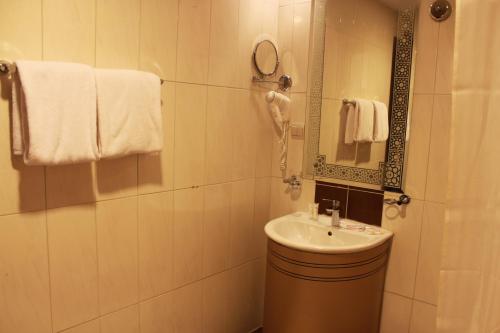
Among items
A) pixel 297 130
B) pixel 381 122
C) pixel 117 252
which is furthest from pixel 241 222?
pixel 381 122

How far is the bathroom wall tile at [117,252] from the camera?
4.98ft

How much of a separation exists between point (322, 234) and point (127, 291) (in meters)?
1.04

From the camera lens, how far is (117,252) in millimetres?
1573

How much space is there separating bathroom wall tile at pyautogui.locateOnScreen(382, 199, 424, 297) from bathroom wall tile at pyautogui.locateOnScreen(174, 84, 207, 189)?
103 centimetres

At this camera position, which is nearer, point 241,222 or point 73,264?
point 73,264

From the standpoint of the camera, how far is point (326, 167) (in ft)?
6.95

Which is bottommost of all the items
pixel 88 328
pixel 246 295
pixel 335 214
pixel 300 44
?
pixel 246 295

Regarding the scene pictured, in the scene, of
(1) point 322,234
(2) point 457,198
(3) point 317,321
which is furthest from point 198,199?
(2) point 457,198

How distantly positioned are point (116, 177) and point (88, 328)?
64 cm

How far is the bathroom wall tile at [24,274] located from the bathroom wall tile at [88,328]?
11 centimetres

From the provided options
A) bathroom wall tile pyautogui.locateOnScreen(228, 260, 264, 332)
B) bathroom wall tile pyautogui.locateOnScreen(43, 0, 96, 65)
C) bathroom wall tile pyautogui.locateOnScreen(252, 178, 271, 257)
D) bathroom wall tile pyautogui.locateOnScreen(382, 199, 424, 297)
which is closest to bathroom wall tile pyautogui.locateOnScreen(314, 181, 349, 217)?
bathroom wall tile pyautogui.locateOnScreen(382, 199, 424, 297)

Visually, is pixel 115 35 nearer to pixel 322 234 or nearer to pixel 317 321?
pixel 322 234

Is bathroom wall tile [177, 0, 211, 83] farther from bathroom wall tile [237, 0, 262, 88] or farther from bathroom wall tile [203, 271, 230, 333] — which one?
bathroom wall tile [203, 271, 230, 333]

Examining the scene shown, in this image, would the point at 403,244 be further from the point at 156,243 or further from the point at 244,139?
the point at 156,243
